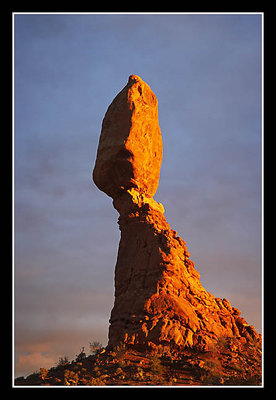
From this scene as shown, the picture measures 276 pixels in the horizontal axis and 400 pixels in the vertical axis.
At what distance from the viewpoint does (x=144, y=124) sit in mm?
24406

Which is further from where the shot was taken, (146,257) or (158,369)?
(146,257)

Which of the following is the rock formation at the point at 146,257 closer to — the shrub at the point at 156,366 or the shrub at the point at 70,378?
the shrub at the point at 156,366

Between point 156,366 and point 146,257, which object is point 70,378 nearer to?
point 156,366

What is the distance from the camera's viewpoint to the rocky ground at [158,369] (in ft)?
55.5

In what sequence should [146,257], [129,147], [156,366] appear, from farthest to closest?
1. [129,147]
2. [146,257]
3. [156,366]

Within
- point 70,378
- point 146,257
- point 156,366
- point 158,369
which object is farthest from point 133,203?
point 70,378

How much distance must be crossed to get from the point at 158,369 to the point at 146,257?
554 cm

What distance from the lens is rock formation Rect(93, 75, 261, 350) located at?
19625 mm

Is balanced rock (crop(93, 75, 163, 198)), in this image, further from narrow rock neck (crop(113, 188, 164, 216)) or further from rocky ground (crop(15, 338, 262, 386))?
rocky ground (crop(15, 338, 262, 386))

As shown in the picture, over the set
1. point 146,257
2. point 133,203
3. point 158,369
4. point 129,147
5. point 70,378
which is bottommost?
point 70,378

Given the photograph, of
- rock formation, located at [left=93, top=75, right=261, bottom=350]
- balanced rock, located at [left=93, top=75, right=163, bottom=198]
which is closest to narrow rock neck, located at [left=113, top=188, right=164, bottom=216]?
rock formation, located at [left=93, top=75, right=261, bottom=350]

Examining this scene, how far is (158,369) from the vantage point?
17.4m

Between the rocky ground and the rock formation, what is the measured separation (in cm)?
55

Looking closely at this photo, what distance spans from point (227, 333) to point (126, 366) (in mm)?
5376
